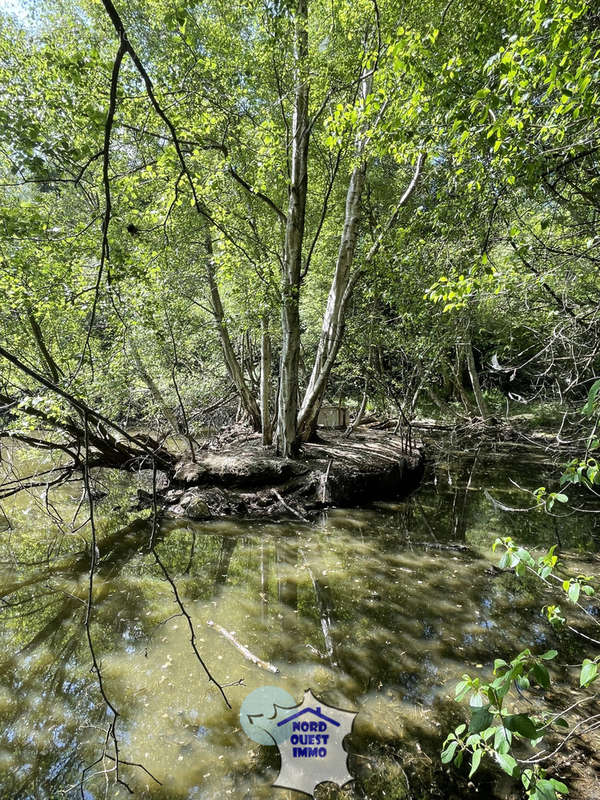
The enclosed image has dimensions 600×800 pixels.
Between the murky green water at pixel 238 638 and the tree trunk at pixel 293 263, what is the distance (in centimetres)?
242

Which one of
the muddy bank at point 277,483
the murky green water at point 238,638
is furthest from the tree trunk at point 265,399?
the murky green water at point 238,638

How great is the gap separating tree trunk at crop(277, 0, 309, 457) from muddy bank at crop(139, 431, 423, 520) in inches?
25.0

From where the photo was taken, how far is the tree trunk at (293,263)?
303 inches

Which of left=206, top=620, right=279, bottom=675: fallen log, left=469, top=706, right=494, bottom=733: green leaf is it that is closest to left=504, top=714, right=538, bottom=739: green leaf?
left=469, top=706, right=494, bottom=733: green leaf

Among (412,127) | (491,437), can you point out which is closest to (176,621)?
(412,127)

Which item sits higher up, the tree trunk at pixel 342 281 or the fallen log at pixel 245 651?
the tree trunk at pixel 342 281

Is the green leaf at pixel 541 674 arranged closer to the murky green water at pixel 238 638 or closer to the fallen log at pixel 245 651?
the murky green water at pixel 238 638

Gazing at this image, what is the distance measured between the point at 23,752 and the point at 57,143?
431cm

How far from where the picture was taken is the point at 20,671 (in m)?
3.74

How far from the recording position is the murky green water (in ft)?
9.29

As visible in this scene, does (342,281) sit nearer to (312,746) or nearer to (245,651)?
(245,651)

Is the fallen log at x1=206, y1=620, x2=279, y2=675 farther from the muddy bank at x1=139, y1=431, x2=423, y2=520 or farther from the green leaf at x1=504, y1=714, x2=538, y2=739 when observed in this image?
the muddy bank at x1=139, y1=431, x2=423, y2=520

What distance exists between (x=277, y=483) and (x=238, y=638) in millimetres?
4329

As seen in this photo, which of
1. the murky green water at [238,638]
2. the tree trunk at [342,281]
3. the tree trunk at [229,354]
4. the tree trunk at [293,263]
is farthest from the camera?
the tree trunk at [229,354]
